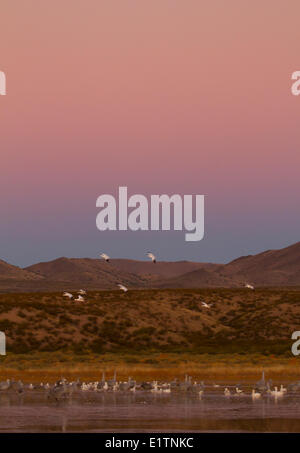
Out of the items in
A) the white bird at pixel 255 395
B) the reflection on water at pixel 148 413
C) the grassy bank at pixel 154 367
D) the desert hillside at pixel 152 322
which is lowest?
the reflection on water at pixel 148 413

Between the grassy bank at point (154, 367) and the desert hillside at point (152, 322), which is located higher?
the desert hillside at point (152, 322)

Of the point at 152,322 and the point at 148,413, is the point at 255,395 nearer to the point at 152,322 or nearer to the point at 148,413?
the point at 148,413

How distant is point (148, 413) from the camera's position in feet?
107

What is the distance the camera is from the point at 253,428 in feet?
92.1

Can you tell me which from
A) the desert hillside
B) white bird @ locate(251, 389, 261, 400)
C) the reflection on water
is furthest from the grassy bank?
the reflection on water

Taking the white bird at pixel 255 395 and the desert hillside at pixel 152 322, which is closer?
the white bird at pixel 255 395

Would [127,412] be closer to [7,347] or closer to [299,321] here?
[7,347]

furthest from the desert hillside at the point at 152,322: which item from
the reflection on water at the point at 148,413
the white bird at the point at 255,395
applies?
the reflection on water at the point at 148,413

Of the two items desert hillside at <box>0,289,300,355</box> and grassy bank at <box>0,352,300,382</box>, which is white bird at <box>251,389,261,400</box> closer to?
grassy bank at <box>0,352,300,382</box>

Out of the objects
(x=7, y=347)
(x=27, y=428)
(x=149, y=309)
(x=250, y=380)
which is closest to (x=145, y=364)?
(x=250, y=380)

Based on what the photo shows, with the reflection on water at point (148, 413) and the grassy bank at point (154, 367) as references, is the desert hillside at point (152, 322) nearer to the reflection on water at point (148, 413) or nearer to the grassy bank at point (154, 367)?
the grassy bank at point (154, 367)

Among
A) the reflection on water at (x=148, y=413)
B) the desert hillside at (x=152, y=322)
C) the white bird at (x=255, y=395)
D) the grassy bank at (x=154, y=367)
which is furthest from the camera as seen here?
the desert hillside at (x=152, y=322)

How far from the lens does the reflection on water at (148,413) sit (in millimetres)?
28375
